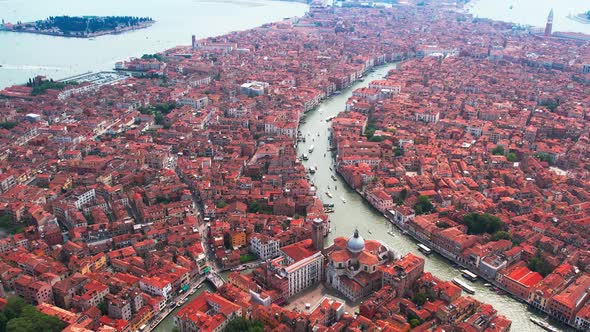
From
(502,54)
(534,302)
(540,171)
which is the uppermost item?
(502,54)

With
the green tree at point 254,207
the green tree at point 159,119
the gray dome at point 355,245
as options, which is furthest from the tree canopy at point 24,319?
the green tree at point 159,119

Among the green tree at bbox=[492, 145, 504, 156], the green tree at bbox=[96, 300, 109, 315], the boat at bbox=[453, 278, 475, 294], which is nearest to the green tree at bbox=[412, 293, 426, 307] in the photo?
the boat at bbox=[453, 278, 475, 294]

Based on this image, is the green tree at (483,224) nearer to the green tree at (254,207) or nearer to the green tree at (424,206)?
the green tree at (424,206)

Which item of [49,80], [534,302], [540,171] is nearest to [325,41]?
[49,80]

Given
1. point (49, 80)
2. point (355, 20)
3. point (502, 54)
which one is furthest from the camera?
point (355, 20)

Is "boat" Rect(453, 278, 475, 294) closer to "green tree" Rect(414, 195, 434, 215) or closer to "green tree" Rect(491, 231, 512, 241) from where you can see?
"green tree" Rect(491, 231, 512, 241)

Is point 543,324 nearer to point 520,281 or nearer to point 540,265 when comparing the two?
point 520,281

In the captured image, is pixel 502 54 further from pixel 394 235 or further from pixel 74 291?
pixel 74 291
